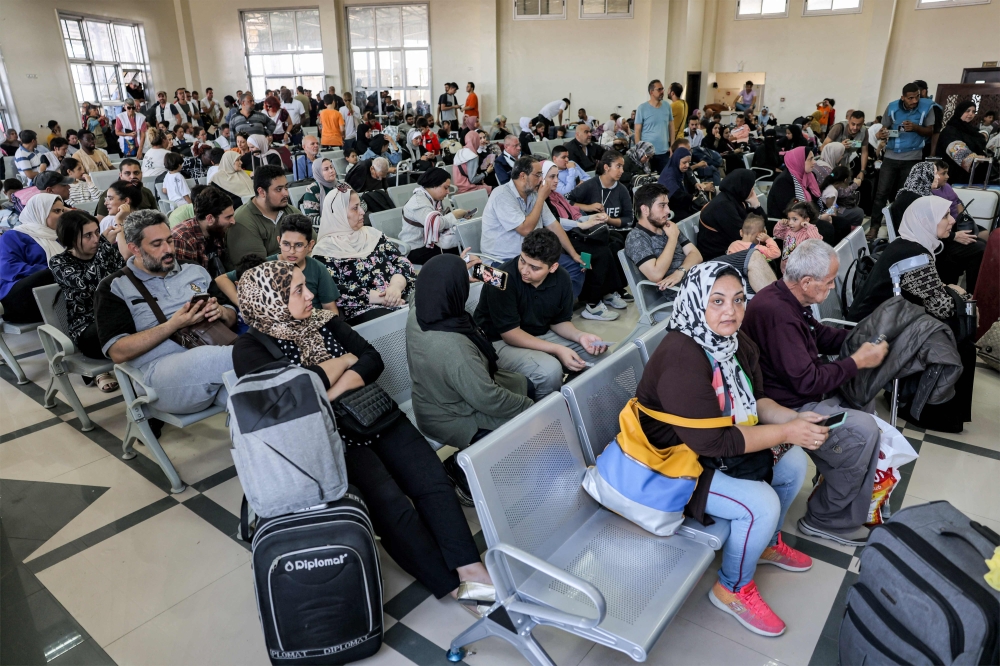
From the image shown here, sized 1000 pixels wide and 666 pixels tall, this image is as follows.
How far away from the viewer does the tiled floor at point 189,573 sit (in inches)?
82.0

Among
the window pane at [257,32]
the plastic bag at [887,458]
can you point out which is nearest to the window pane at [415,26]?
the window pane at [257,32]

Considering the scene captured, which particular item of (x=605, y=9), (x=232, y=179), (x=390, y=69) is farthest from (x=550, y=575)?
(x=390, y=69)

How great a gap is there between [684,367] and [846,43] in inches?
688

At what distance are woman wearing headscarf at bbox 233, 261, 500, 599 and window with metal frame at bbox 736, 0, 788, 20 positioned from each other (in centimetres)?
1775

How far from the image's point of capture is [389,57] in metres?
18.3

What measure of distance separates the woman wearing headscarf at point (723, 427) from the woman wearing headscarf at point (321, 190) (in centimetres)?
411

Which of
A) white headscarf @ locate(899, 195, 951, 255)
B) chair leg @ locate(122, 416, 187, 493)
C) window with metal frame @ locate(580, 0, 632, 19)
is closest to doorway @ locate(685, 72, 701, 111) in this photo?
window with metal frame @ locate(580, 0, 632, 19)

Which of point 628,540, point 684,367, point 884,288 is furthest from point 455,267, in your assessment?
point 884,288

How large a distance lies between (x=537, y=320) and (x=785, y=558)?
1544 mm

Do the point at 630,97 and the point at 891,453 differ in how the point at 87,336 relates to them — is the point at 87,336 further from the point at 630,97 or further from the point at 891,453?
the point at 630,97

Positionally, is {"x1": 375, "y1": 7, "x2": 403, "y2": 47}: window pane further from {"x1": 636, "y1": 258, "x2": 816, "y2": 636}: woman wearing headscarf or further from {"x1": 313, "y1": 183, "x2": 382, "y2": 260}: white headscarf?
{"x1": 636, "y1": 258, "x2": 816, "y2": 636}: woman wearing headscarf

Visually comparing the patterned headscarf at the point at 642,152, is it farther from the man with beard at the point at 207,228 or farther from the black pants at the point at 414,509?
the black pants at the point at 414,509

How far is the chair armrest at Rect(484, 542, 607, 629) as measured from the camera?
5.20ft

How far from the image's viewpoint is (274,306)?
234 cm
